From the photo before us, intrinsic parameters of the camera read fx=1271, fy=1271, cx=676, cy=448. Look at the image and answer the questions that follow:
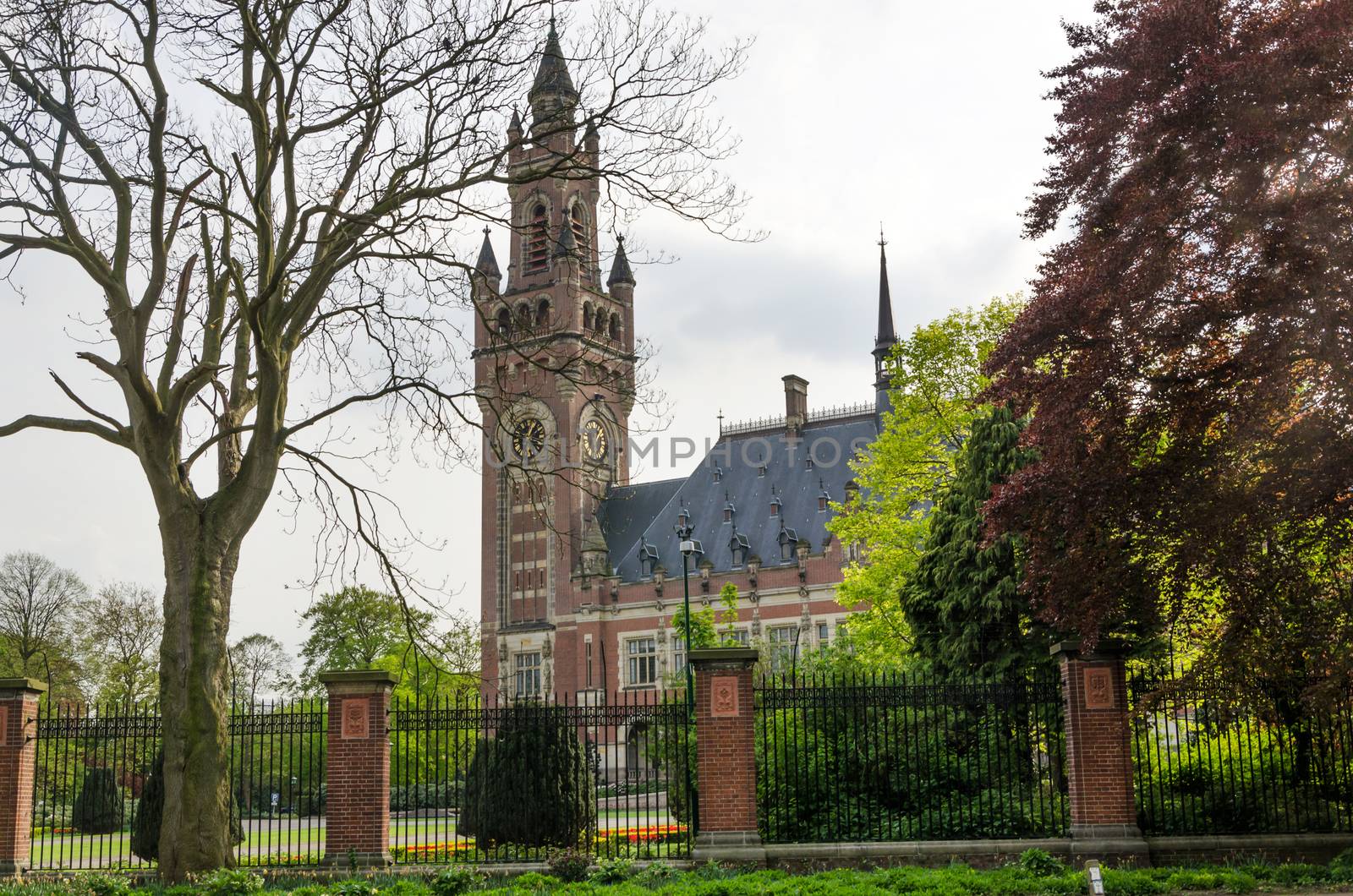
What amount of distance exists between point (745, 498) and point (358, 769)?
47403 millimetres

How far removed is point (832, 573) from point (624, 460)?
48.8 feet

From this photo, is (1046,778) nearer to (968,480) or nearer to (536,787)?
(968,480)

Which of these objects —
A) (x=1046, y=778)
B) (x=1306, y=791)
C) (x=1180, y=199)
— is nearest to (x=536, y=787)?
(x=1046, y=778)

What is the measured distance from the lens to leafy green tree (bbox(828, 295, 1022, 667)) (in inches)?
1070

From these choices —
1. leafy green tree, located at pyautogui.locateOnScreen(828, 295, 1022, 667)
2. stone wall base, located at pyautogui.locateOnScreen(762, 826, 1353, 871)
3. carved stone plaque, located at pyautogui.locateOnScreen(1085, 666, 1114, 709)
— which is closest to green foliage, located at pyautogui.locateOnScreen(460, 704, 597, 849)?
A: stone wall base, located at pyautogui.locateOnScreen(762, 826, 1353, 871)

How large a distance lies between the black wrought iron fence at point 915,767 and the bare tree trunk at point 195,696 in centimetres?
664

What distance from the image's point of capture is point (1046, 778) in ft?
58.1

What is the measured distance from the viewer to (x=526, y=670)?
62.8 metres

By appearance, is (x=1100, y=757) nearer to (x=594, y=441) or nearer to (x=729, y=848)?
(x=729, y=848)

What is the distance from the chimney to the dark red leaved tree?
48104 millimetres

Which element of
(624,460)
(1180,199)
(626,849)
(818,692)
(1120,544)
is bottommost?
(626,849)

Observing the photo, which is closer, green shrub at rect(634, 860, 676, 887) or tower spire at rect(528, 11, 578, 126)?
green shrub at rect(634, 860, 676, 887)

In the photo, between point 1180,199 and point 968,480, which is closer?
point 1180,199

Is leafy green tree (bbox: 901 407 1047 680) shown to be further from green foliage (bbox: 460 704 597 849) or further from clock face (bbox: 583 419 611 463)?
clock face (bbox: 583 419 611 463)
